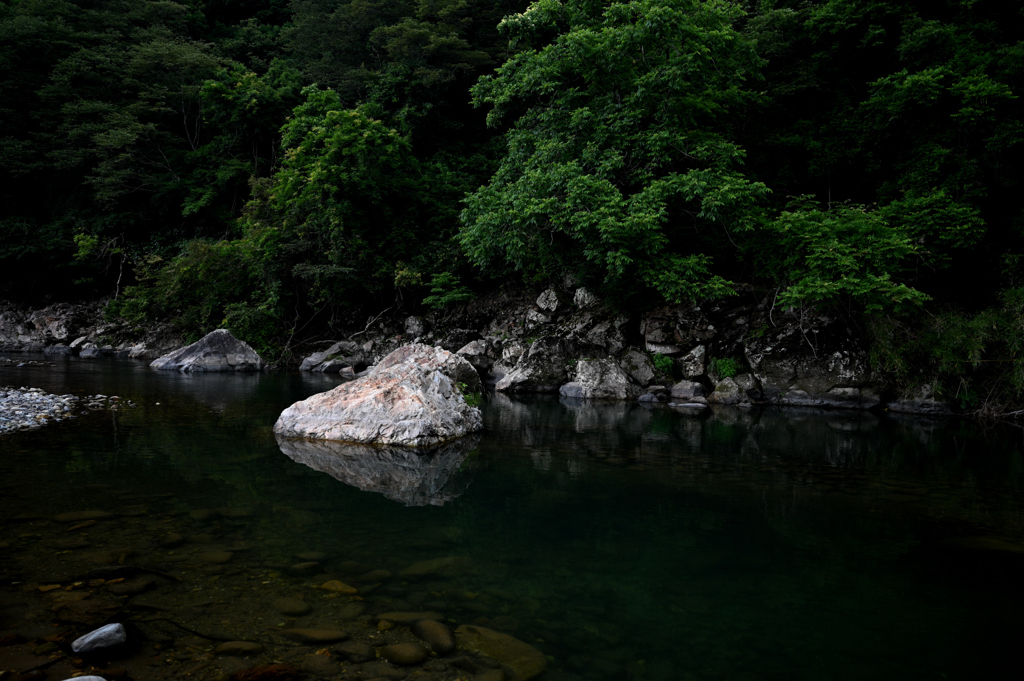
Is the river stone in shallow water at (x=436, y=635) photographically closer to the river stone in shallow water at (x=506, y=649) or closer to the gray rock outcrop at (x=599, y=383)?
the river stone in shallow water at (x=506, y=649)

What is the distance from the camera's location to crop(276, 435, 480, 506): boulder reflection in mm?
5504

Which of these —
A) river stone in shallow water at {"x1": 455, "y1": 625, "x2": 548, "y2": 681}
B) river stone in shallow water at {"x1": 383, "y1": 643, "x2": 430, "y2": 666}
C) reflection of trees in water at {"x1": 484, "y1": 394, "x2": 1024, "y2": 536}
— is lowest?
reflection of trees in water at {"x1": 484, "y1": 394, "x2": 1024, "y2": 536}

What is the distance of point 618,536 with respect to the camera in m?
4.49

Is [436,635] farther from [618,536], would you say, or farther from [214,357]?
[214,357]

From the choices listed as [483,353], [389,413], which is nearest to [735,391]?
[483,353]

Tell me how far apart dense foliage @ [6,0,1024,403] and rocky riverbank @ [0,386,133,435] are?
1022cm

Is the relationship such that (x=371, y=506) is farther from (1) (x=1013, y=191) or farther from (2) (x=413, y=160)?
(2) (x=413, y=160)

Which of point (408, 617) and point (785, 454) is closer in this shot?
point (408, 617)

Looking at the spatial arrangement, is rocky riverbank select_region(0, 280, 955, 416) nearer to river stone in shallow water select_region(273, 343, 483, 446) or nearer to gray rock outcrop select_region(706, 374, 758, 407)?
gray rock outcrop select_region(706, 374, 758, 407)

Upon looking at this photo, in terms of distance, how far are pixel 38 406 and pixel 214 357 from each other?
10.5 meters

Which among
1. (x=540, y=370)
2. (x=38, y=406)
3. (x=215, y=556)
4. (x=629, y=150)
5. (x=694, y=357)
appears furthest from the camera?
(x=540, y=370)

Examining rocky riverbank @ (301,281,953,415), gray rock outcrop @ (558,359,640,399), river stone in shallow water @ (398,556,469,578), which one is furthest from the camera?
gray rock outcrop @ (558,359,640,399)

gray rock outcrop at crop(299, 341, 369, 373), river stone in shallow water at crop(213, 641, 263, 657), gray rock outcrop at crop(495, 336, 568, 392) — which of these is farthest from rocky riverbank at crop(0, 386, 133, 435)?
gray rock outcrop at crop(299, 341, 369, 373)

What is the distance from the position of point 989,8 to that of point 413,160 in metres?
18.8
